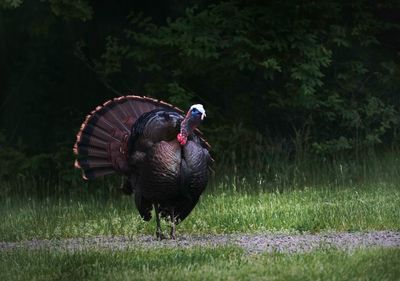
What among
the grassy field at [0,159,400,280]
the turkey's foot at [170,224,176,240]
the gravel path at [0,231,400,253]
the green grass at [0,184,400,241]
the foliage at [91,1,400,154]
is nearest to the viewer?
the grassy field at [0,159,400,280]

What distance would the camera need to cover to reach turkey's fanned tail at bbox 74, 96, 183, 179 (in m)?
10.0

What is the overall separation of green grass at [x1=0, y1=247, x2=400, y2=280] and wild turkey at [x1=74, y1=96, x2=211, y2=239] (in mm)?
898

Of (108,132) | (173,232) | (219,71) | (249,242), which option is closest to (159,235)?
(173,232)

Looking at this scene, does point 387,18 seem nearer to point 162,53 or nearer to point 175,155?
point 162,53

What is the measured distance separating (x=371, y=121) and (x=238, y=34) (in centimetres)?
369

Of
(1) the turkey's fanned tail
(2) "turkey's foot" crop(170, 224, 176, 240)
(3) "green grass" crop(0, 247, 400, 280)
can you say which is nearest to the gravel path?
(2) "turkey's foot" crop(170, 224, 176, 240)

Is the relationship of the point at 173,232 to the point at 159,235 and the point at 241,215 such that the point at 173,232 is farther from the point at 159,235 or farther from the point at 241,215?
the point at 241,215

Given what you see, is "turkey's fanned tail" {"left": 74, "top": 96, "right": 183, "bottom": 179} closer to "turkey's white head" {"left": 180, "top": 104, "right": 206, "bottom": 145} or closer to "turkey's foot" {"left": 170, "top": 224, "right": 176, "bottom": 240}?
"turkey's foot" {"left": 170, "top": 224, "right": 176, "bottom": 240}

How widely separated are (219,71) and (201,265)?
950 cm

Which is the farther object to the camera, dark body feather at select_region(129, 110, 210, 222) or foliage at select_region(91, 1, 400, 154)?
foliage at select_region(91, 1, 400, 154)

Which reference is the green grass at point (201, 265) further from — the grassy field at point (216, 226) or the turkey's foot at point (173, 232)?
the turkey's foot at point (173, 232)

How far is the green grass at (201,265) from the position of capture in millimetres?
6789

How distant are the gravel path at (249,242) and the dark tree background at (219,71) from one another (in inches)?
223

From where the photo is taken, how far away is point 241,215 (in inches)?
410
